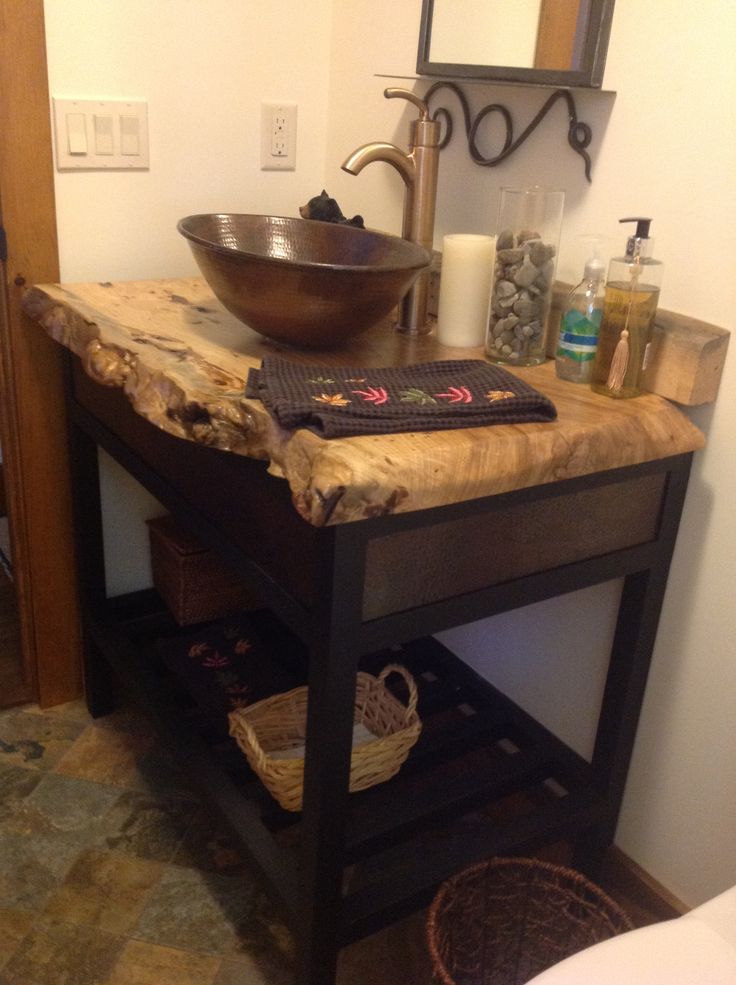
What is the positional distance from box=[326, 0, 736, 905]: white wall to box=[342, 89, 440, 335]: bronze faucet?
0.13 metres

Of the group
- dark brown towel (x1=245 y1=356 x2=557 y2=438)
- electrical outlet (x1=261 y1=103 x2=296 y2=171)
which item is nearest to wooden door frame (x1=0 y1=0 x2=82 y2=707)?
electrical outlet (x1=261 y1=103 x2=296 y2=171)

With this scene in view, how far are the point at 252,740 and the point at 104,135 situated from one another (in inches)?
38.7

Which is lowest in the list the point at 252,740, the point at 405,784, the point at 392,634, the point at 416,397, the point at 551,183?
the point at 405,784

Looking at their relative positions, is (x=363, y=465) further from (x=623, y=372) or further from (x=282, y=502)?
(x=623, y=372)

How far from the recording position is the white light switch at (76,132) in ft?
4.61

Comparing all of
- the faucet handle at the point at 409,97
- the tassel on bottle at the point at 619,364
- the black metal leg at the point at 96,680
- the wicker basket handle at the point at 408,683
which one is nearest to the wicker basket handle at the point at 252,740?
the wicker basket handle at the point at 408,683

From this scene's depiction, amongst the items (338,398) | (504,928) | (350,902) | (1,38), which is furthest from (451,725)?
(1,38)

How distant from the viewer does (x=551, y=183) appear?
125cm

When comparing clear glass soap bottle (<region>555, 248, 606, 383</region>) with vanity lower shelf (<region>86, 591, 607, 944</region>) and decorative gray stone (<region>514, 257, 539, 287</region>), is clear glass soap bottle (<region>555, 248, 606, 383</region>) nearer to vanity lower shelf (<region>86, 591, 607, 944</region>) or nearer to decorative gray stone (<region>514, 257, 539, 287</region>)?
decorative gray stone (<region>514, 257, 539, 287</region>)

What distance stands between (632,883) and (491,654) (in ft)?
1.38

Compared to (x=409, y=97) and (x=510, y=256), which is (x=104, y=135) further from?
(x=510, y=256)

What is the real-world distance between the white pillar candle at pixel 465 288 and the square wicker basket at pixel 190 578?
25.2 inches

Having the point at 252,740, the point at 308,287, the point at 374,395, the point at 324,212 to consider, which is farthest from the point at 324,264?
the point at 252,740

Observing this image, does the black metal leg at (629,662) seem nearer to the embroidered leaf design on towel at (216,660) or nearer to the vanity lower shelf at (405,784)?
the vanity lower shelf at (405,784)
